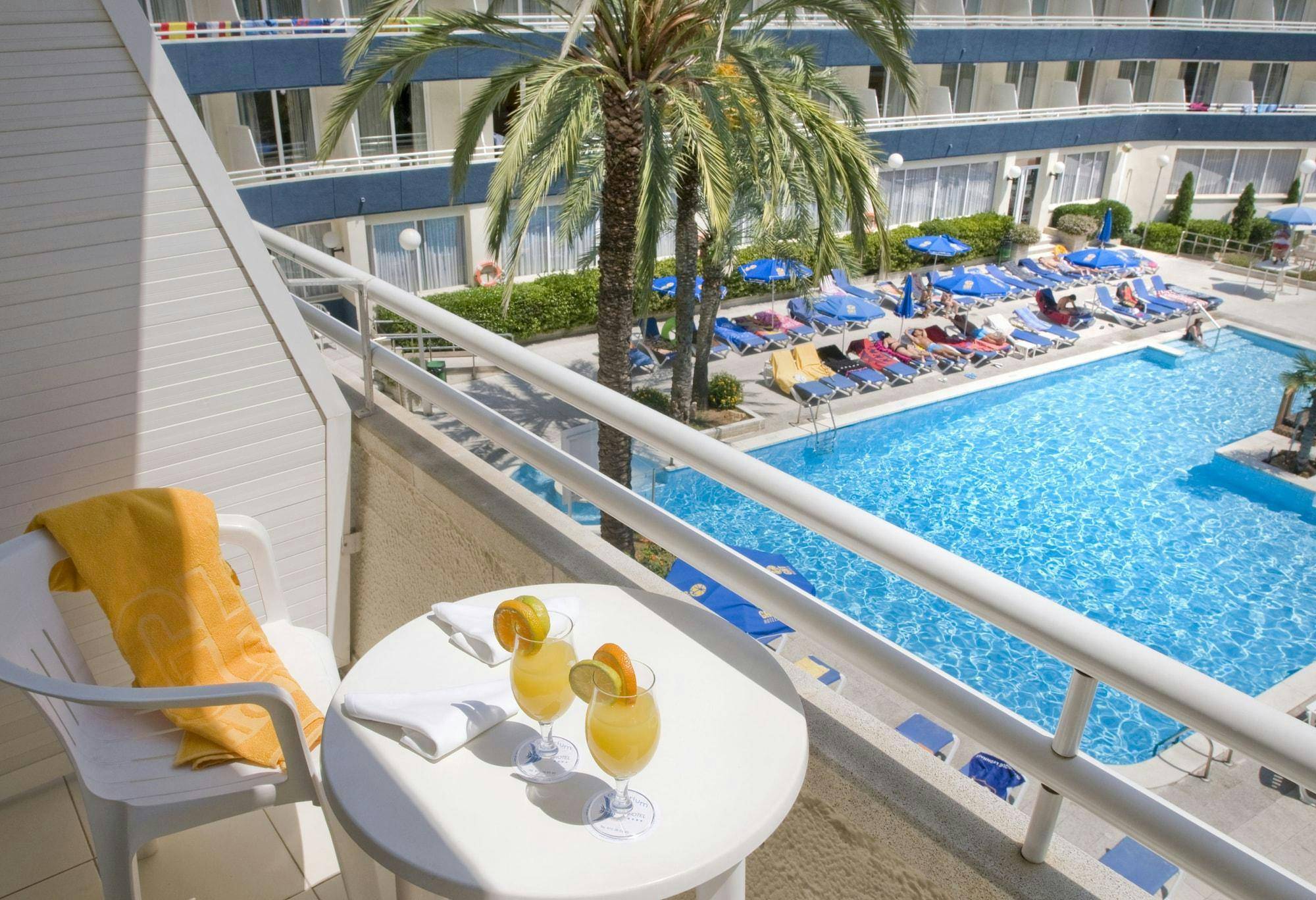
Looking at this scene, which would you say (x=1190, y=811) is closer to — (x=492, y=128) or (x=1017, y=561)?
(x=1017, y=561)

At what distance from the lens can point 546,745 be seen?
6.56 ft

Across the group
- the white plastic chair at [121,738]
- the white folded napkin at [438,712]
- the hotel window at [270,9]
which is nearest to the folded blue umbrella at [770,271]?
the hotel window at [270,9]

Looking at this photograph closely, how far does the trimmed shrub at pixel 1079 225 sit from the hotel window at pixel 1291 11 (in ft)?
35.9

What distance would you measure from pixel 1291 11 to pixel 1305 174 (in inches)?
267

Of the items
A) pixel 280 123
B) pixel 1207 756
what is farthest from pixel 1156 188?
pixel 1207 756

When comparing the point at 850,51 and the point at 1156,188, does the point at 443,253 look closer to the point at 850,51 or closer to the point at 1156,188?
the point at 850,51

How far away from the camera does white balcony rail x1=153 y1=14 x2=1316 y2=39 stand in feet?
55.3

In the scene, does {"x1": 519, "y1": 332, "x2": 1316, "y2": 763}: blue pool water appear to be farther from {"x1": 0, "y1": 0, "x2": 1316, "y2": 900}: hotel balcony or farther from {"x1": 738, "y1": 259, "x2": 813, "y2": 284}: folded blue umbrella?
{"x1": 0, "y1": 0, "x2": 1316, "y2": 900}: hotel balcony

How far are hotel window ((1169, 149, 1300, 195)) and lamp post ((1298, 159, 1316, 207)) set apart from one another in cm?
53

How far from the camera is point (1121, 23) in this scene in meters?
30.2

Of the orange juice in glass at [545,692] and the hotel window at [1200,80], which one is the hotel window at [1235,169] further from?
the orange juice in glass at [545,692]

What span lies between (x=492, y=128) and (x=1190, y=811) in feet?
61.2

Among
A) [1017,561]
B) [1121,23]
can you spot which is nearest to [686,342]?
[1017,561]

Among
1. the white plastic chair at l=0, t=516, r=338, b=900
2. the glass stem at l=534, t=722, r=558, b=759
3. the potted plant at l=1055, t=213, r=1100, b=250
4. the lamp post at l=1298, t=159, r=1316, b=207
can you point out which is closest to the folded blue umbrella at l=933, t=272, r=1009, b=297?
the potted plant at l=1055, t=213, r=1100, b=250
